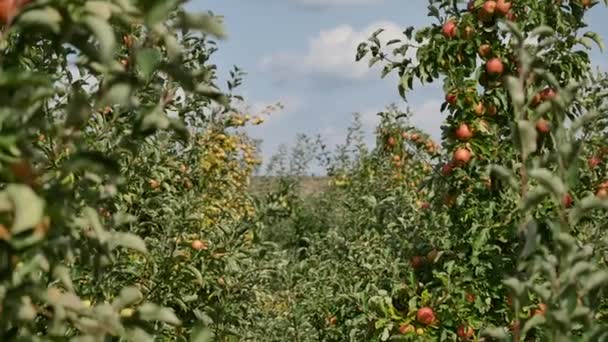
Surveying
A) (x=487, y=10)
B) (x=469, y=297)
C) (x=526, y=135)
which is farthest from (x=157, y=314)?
(x=487, y=10)

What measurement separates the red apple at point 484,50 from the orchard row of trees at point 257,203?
40 millimetres

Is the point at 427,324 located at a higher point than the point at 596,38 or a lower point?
lower

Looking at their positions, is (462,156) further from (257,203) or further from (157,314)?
(157,314)

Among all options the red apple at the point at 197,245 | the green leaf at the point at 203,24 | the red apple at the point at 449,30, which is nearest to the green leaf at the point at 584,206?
the green leaf at the point at 203,24

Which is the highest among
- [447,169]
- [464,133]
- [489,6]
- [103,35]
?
[489,6]

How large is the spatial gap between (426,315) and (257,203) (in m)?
0.98

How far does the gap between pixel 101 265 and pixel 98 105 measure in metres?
0.35

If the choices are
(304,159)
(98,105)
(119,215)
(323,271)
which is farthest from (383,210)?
(304,159)

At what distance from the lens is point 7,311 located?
157 centimetres

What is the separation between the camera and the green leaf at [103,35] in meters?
1.49

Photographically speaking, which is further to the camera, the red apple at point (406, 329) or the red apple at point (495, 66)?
the red apple at point (495, 66)

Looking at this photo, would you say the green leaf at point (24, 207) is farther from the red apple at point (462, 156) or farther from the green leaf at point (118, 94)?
the red apple at point (462, 156)

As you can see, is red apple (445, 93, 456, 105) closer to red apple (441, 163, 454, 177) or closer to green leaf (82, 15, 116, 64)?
red apple (441, 163, 454, 177)

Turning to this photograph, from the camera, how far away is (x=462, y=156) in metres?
4.89
